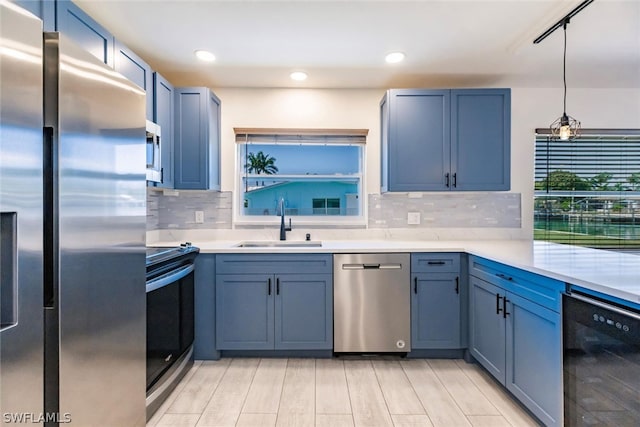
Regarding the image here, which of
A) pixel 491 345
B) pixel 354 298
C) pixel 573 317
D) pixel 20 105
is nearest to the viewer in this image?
pixel 20 105

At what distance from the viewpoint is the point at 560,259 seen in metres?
1.93

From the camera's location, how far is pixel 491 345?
2.22 metres

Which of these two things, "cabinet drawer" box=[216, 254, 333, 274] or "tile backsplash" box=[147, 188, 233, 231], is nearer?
"cabinet drawer" box=[216, 254, 333, 274]

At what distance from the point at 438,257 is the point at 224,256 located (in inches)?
65.7

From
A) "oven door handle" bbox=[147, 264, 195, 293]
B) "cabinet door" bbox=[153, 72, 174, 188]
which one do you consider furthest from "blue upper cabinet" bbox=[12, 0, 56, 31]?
"oven door handle" bbox=[147, 264, 195, 293]

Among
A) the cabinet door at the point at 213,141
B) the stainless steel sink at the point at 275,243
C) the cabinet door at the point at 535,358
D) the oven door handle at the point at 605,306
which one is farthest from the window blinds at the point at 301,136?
the oven door handle at the point at 605,306

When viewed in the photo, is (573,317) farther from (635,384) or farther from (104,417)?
(104,417)

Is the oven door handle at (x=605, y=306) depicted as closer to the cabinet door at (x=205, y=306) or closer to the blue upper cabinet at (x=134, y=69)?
the cabinet door at (x=205, y=306)

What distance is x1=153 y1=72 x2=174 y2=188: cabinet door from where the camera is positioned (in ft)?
8.20

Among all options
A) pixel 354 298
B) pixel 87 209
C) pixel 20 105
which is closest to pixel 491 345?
pixel 354 298

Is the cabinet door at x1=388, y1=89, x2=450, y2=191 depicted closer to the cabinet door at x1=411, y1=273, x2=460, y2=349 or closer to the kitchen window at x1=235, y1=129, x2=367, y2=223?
the kitchen window at x1=235, y1=129, x2=367, y2=223

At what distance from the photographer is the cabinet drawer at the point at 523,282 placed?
5.27 ft

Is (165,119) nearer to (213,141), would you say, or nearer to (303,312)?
(213,141)

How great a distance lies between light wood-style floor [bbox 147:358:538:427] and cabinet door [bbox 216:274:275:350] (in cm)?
16
